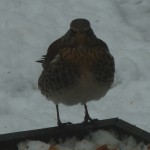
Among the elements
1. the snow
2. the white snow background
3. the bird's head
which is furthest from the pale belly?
the white snow background

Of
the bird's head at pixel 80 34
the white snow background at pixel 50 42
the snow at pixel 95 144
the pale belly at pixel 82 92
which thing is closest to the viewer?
the snow at pixel 95 144

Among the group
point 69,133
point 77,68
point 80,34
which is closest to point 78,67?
point 77,68

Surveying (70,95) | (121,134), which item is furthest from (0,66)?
(121,134)

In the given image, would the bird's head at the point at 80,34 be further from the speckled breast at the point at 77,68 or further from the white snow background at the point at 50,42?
the white snow background at the point at 50,42

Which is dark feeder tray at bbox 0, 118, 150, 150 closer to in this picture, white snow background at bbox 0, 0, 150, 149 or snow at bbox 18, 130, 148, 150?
snow at bbox 18, 130, 148, 150

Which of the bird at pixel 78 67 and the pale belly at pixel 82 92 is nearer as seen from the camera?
the bird at pixel 78 67

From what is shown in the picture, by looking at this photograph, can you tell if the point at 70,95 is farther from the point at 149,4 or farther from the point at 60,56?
the point at 149,4

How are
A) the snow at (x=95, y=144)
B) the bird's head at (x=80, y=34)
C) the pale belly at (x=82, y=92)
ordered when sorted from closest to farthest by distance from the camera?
the snow at (x=95, y=144), the bird's head at (x=80, y=34), the pale belly at (x=82, y=92)

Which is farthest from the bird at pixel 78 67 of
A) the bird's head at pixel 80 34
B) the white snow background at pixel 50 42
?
the white snow background at pixel 50 42

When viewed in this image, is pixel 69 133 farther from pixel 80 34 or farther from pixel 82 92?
pixel 80 34
